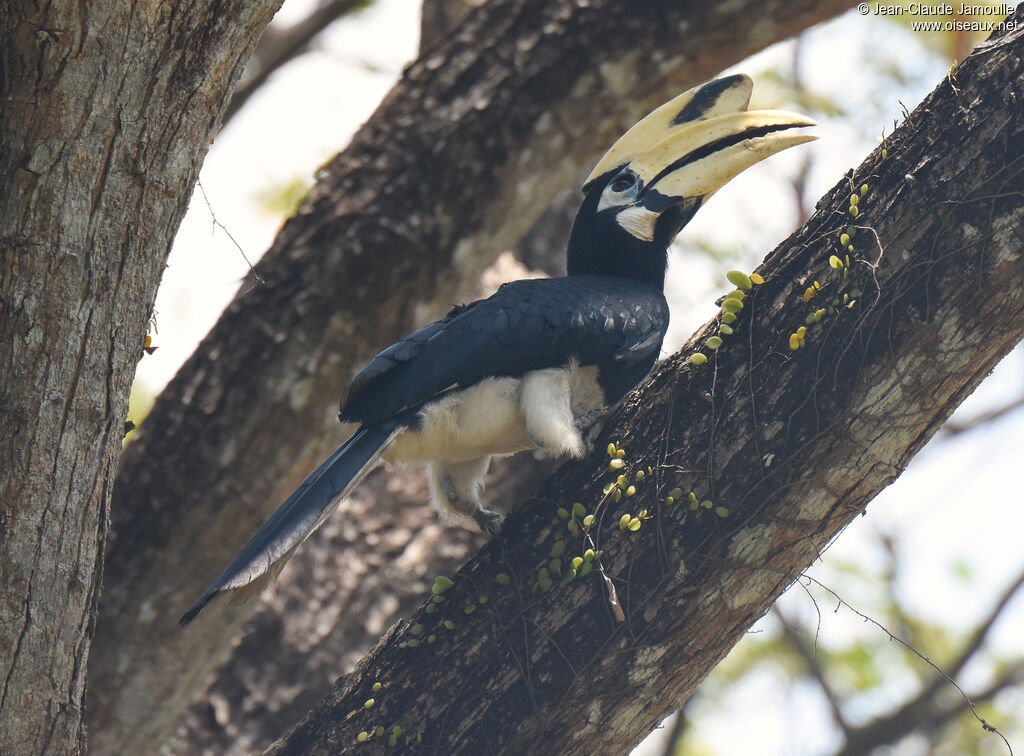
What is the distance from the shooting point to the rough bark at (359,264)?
426 cm

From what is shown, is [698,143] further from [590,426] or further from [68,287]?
[68,287]

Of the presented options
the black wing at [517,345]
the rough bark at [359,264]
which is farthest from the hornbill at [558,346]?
the rough bark at [359,264]

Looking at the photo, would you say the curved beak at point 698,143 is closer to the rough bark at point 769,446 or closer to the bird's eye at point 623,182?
the bird's eye at point 623,182

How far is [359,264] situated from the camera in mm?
4422

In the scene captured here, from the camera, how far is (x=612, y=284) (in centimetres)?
399

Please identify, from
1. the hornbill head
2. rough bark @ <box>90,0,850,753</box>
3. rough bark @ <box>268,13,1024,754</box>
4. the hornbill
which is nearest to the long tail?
the hornbill

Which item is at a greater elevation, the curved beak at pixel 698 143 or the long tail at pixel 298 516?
the curved beak at pixel 698 143

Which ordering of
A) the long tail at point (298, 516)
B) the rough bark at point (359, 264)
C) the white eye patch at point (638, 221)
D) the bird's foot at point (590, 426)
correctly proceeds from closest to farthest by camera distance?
the long tail at point (298, 516), the bird's foot at point (590, 426), the white eye patch at point (638, 221), the rough bark at point (359, 264)

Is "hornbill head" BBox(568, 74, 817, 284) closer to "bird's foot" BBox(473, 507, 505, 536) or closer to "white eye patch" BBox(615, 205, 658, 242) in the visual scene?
"white eye patch" BBox(615, 205, 658, 242)

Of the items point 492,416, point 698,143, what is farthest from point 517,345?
point 698,143

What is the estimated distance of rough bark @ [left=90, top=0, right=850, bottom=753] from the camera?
14.0 feet

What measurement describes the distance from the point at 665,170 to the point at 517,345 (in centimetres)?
102

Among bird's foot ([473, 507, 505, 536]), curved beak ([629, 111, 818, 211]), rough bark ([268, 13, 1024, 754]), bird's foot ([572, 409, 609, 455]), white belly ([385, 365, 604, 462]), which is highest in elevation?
curved beak ([629, 111, 818, 211])

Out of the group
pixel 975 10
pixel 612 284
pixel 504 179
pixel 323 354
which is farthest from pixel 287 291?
pixel 975 10
